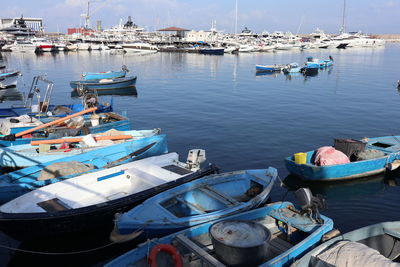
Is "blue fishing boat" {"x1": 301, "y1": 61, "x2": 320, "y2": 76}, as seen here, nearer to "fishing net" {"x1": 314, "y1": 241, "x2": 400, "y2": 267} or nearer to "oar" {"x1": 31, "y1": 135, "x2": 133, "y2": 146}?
"oar" {"x1": 31, "y1": 135, "x2": 133, "y2": 146}

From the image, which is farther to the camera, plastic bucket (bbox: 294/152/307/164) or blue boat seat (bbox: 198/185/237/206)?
plastic bucket (bbox: 294/152/307/164)

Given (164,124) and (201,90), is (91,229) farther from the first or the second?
(201,90)

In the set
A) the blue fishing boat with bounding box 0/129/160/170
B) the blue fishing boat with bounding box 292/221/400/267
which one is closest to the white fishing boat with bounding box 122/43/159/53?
the blue fishing boat with bounding box 0/129/160/170

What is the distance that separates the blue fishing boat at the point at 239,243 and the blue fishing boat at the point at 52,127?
11.8 metres

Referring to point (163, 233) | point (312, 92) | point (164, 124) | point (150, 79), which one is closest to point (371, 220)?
point (163, 233)

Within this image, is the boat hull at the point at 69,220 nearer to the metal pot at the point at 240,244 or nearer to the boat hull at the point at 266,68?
the metal pot at the point at 240,244

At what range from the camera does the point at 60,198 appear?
36.2 ft

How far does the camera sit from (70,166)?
42.4 feet

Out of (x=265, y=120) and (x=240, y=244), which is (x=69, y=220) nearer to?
(x=240, y=244)

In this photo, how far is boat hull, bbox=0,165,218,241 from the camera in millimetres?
9289

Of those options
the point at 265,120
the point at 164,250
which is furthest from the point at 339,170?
the point at 265,120

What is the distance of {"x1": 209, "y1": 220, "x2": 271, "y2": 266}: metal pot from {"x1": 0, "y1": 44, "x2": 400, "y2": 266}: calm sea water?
4832 mm

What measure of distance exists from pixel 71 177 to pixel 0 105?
1108 inches

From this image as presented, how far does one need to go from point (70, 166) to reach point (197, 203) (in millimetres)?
5664
